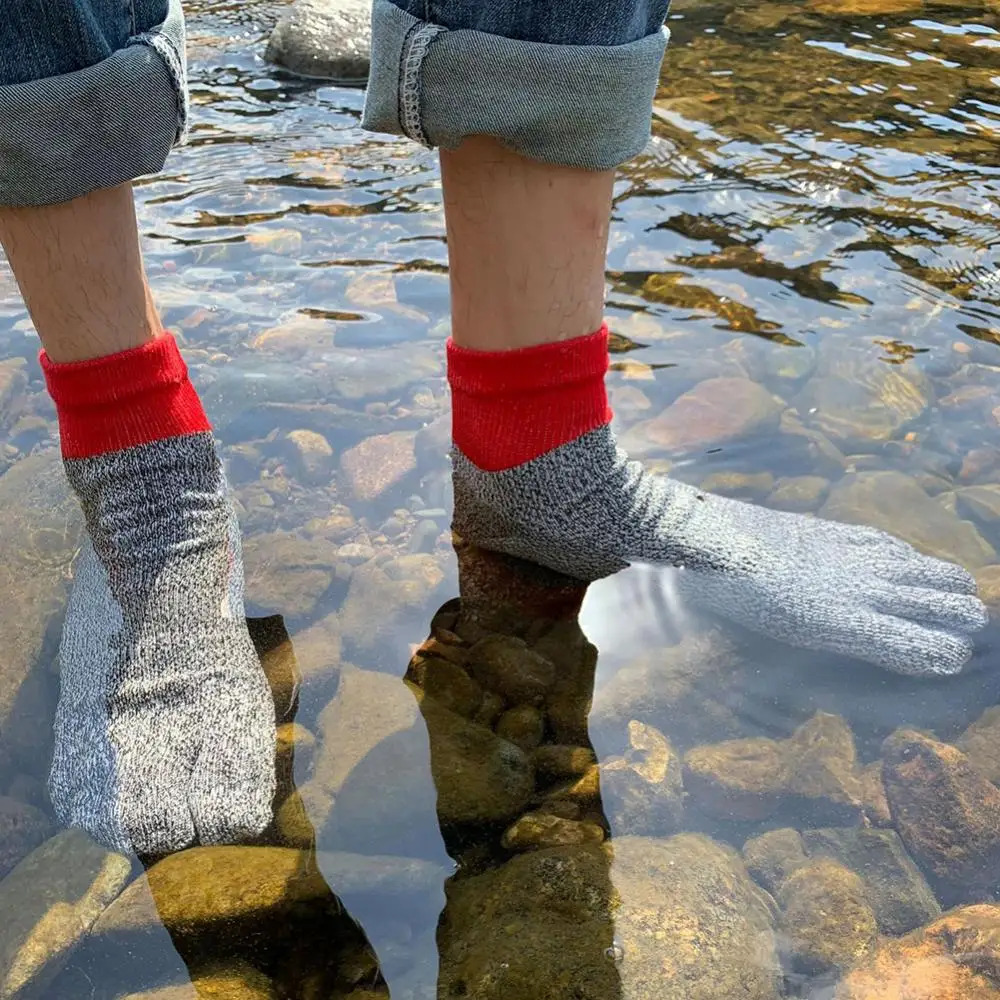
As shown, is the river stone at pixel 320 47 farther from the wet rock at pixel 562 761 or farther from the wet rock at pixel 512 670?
the wet rock at pixel 562 761

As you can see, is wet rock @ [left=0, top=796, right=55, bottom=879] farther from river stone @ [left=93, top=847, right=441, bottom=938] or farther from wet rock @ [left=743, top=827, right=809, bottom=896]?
wet rock @ [left=743, top=827, right=809, bottom=896]

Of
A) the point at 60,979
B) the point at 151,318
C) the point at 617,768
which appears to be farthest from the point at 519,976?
the point at 151,318

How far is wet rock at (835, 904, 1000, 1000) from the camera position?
1.15 meters

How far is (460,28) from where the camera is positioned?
1.23 metres

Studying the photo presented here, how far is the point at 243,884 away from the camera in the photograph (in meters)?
1.22

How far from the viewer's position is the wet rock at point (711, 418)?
2.14 metres

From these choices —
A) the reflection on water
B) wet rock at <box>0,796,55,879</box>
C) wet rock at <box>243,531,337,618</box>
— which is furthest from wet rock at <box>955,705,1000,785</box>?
wet rock at <box>0,796,55,879</box>

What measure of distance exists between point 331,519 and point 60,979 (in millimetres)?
995

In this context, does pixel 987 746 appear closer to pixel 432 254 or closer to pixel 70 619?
pixel 70 619

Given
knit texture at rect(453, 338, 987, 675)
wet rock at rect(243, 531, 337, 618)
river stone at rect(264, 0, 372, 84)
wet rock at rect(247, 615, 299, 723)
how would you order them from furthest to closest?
1. river stone at rect(264, 0, 372, 84)
2. wet rock at rect(243, 531, 337, 618)
3. knit texture at rect(453, 338, 987, 675)
4. wet rock at rect(247, 615, 299, 723)

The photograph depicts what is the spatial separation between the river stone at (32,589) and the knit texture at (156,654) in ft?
0.14

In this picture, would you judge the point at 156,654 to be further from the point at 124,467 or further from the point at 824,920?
the point at 824,920

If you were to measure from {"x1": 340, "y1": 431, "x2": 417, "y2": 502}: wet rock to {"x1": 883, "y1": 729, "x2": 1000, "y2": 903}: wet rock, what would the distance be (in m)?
1.08

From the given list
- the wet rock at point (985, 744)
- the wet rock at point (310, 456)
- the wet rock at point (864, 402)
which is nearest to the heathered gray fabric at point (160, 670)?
the wet rock at point (310, 456)
